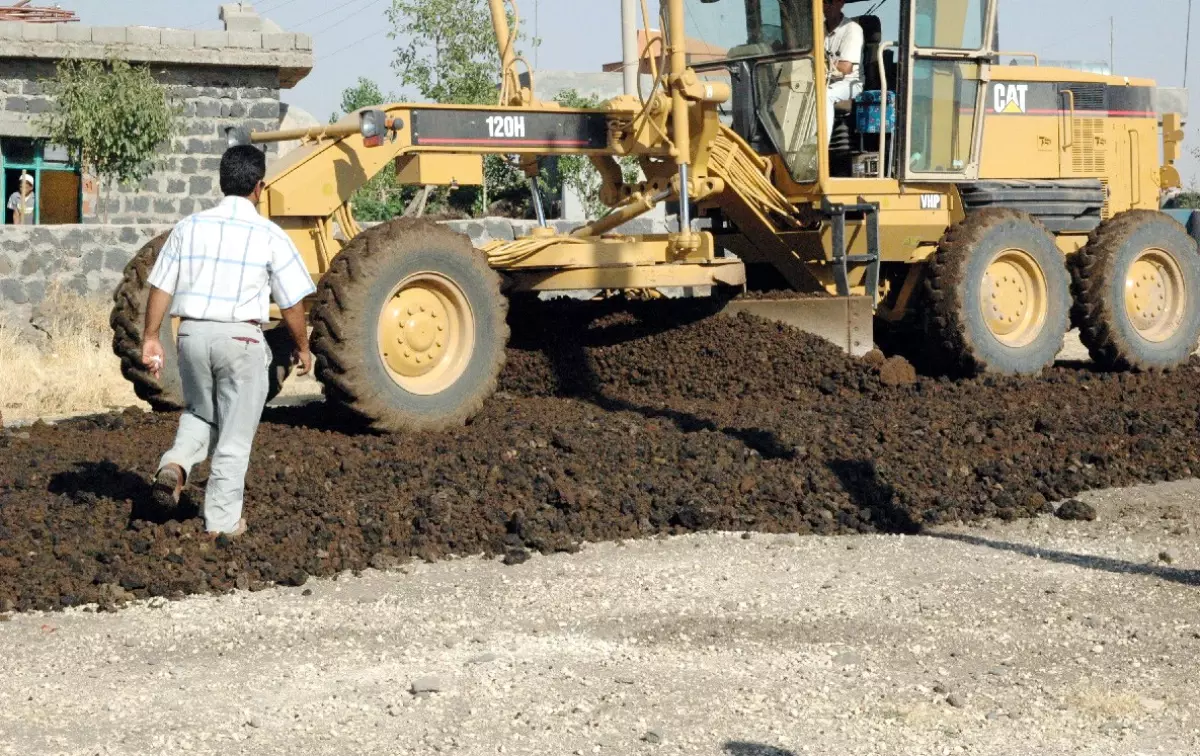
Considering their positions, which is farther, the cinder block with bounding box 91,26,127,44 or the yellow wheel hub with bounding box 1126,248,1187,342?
the cinder block with bounding box 91,26,127,44

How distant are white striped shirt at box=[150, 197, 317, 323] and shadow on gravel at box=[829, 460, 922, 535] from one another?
2.99 m

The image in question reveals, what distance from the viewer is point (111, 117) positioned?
22.7 metres

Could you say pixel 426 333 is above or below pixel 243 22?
below

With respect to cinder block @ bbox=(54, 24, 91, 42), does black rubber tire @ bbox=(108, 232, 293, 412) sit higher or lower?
lower

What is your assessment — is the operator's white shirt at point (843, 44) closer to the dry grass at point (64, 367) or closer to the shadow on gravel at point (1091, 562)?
the shadow on gravel at point (1091, 562)

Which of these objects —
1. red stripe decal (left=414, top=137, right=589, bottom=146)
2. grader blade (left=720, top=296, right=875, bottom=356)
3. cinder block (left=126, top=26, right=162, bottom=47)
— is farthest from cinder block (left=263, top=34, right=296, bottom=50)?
grader blade (left=720, top=296, right=875, bottom=356)

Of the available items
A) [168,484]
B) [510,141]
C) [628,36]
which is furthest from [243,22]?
[168,484]

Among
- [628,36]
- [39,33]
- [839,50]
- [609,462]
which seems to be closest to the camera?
[609,462]

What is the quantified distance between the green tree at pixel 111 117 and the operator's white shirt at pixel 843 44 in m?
13.7

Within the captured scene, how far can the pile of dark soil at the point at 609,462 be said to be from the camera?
687 centimetres

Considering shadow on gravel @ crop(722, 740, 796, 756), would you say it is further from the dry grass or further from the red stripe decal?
the dry grass

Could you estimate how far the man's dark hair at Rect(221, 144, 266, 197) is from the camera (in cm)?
701

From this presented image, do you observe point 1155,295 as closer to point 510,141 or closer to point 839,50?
point 839,50

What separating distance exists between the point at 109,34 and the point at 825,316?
15947mm
